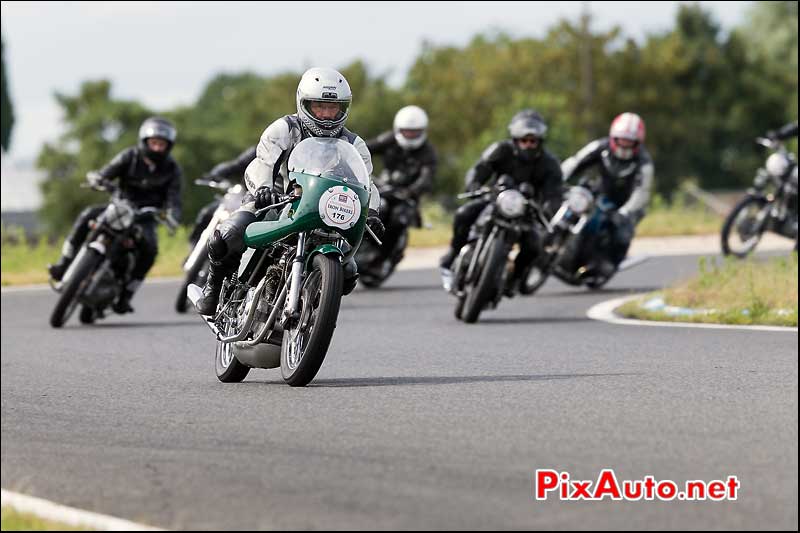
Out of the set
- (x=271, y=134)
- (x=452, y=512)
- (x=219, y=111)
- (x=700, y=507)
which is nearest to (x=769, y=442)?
(x=700, y=507)

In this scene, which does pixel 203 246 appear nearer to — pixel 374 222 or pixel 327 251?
pixel 374 222

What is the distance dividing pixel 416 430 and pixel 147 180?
943 cm

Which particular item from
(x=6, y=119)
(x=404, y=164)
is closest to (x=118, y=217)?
(x=404, y=164)

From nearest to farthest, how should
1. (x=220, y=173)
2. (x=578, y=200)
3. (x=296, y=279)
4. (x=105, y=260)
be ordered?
(x=296, y=279)
(x=105, y=260)
(x=220, y=173)
(x=578, y=200)

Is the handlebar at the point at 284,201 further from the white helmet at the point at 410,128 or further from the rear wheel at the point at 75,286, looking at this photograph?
the white helmet at the point at 410,128

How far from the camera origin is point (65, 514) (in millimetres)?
6492

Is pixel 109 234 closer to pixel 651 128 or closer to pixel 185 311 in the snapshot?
pixel 185 311

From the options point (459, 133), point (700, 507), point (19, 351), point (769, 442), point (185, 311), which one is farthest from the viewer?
point (459, 133)

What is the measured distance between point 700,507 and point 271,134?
4850 mm

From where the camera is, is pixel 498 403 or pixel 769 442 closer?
pixel 769 442

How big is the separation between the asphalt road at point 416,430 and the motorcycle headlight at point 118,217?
2.58 metres

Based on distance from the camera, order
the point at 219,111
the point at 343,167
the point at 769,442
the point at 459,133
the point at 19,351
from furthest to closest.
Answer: the point at 219,111
the point at 459,133
the point at 19,351
the point at 343,167
the point at 769,442

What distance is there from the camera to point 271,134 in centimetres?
1051

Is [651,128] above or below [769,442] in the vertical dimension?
below
